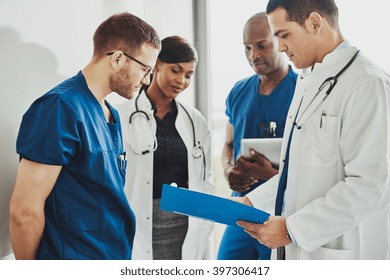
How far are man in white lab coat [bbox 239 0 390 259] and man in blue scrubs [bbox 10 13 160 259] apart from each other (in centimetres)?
34

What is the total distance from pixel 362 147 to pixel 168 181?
1.88ft

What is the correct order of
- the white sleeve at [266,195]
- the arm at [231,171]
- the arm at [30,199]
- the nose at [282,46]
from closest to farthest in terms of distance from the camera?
1. the arm at [30,199]
2. the nose at [282,46]
3. the white sleeve at [266,195]
4. the arm at [231,171]

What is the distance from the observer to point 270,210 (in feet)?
4.20

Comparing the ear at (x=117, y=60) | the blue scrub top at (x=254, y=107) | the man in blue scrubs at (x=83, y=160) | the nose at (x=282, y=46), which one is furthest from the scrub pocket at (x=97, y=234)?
the nose at (x=282, y=46)

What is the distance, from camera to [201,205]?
1.02m

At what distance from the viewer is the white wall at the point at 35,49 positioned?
39.1 inches

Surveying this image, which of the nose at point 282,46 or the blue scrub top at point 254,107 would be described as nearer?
the nose at point 282,46

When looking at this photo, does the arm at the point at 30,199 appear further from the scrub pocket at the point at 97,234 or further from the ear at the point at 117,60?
the ear at the point at 117,60

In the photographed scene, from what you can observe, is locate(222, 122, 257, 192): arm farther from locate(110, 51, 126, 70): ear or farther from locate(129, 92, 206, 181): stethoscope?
locate(110, 51, 126, 70): ear

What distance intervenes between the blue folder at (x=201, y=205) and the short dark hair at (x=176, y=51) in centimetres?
45

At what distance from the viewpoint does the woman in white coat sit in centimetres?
129

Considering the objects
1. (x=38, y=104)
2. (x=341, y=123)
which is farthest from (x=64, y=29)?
(x=341, y=123)

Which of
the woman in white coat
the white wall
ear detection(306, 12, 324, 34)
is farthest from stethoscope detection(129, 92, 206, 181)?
ear detection(306, 12, 324, 34)
